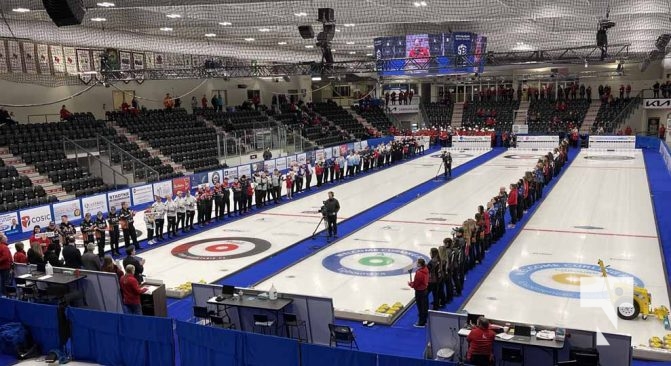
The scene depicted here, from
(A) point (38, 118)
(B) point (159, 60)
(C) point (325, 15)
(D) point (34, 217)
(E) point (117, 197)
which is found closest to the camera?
(C) point (325, 15)

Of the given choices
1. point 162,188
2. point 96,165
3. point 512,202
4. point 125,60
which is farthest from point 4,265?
point 125,60

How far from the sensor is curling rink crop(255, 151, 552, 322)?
13.1 m

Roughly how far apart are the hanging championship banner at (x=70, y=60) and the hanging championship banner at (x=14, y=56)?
2.13 m

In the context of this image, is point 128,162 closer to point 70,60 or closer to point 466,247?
point 70,60

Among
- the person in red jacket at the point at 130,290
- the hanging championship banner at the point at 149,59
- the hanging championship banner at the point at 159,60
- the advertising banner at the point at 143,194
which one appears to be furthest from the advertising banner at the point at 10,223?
the hanging championship banner at the point at 159,60

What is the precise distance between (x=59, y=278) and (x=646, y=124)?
47857mm

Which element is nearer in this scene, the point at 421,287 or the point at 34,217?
the point at 421,287

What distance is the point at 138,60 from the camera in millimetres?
29062

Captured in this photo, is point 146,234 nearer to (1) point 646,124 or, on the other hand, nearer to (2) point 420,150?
(2) point 420,150

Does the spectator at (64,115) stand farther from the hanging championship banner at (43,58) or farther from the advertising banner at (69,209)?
the advertising banner at (69,209)

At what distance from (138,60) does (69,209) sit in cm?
943

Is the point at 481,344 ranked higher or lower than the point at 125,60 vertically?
lower

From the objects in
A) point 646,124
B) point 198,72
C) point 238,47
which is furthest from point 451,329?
point 646,124

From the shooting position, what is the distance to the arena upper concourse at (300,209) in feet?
31.9
